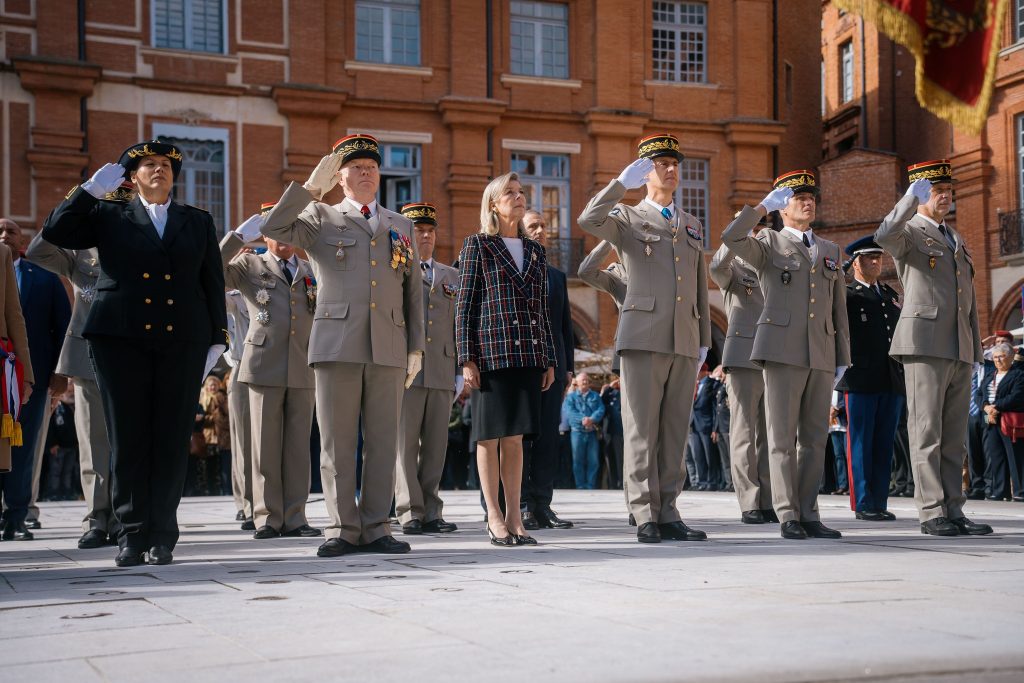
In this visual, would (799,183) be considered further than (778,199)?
Yes

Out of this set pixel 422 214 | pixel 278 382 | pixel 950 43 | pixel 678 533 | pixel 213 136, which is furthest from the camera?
pixel 213 136

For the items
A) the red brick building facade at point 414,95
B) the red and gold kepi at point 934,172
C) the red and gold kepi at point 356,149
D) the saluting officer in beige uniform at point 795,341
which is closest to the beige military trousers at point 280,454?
the red and gold kepi at point 356,149

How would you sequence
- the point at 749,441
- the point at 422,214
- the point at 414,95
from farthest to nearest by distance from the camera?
the point at 414,95
the point at 749,441
the point at 422,214

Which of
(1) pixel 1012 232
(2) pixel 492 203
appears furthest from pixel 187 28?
(2) pixel 492 203

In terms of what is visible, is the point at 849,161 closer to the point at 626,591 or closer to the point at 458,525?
the point at 458,525

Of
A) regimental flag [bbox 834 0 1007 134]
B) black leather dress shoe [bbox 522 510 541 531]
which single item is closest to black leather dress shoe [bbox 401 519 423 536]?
black leather dress shoe [bbox 522 510 541 531]

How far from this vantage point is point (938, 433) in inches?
337

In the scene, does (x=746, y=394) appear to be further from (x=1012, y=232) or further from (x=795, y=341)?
(x=1012, y=232)

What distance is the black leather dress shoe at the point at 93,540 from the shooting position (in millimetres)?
8406

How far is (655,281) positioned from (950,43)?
4.37 m

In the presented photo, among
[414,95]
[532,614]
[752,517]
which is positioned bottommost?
[752,517]

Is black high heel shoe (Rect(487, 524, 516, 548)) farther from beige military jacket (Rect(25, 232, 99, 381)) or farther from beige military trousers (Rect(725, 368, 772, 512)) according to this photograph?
beige military trousers (Rect(725, 368, 772, 512))

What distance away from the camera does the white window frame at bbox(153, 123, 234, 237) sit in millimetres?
27888

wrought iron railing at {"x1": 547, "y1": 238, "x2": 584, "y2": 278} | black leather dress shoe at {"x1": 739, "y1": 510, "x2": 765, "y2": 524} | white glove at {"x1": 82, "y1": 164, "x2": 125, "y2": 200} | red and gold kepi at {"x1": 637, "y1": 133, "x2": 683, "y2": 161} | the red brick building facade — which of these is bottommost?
black leather dress shoe at {"x1": 739, "y1": 510, "x2": 765, "y2": 524}
